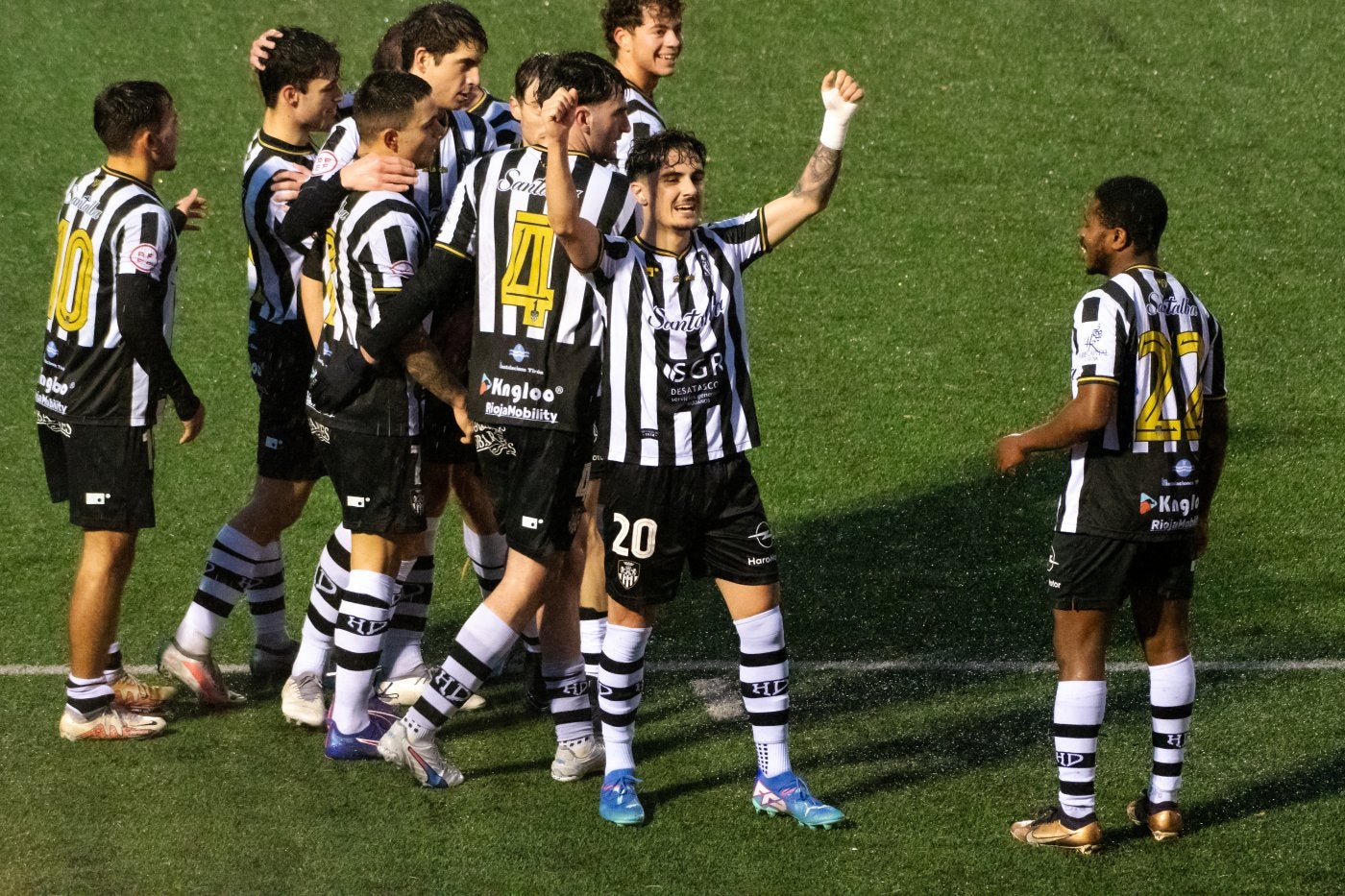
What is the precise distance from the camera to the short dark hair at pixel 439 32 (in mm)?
6379

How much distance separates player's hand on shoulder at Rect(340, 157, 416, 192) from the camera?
5.67 metres

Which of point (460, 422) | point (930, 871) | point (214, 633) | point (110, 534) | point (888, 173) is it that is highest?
point (888, 173)

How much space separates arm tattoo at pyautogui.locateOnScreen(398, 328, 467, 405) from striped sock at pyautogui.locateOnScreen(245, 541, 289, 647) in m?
1.41

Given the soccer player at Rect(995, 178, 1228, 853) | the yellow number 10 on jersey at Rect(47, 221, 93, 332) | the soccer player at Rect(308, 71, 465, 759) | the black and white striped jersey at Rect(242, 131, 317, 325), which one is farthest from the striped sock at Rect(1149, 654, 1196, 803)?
the yellow number 10 on jersey at Rect(47, 221, 93, 332)

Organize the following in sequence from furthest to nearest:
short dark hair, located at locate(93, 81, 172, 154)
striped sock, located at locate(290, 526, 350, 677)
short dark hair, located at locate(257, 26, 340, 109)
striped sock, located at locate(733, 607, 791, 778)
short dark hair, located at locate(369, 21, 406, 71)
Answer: short dark hair, located at locate(369, 21, 406, 71), striped sock, located at locate(290, 526, 350, 677), short dark hair, located at locate(257, 26, 340, 109), short dark hair, located at locate(93, 81, 172, 154), striped sock, located at locate(733, 607, 791, 778)

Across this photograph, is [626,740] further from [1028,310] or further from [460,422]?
[1028,310]

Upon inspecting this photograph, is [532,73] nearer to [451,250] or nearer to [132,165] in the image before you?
[451,250]

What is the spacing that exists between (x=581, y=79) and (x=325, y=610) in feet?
7.59

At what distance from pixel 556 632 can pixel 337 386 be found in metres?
1.14

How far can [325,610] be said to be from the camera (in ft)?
21.2

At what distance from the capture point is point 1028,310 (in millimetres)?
10664

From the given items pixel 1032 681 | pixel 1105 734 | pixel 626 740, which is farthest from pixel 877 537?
pixel 626 740

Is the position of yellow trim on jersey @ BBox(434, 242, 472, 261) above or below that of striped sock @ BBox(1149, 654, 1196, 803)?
above

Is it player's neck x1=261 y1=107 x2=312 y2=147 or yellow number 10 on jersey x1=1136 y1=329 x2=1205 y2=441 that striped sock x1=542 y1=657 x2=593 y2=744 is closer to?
yellow number 10 on jersey x1=1136 y1=329 x2=1205 y2=441
